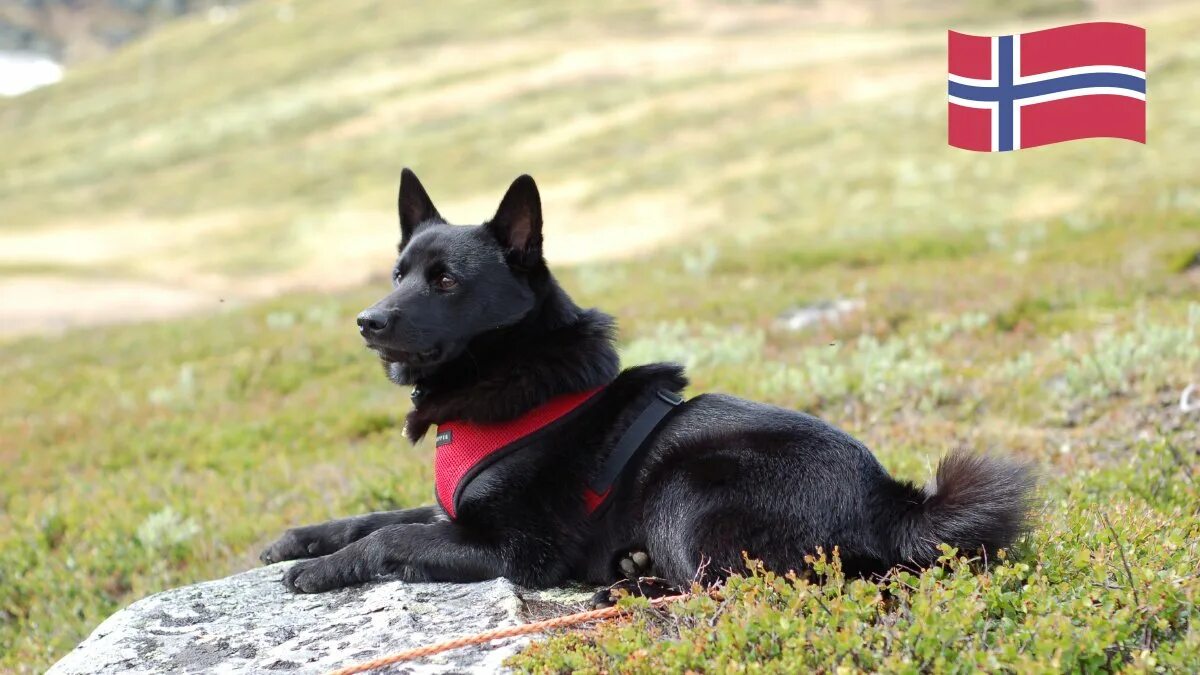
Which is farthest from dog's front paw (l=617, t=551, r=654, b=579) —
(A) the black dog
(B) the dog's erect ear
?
(B) the dog's erect ear

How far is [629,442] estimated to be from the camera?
4.87 m

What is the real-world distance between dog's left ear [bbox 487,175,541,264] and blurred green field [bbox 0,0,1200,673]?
1.84m

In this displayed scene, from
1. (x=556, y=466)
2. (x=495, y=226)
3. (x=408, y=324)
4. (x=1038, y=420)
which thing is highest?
(x=495, y=226)

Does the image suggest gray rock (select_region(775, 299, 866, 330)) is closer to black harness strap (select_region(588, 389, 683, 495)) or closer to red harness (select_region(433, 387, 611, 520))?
black harness strap (select_region(588, 389, 683, 495))

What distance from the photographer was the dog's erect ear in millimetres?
5578

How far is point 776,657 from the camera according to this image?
3773 millimetres

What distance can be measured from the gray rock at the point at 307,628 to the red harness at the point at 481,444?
1.43 feet

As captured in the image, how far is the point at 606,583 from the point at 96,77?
83.3 metres

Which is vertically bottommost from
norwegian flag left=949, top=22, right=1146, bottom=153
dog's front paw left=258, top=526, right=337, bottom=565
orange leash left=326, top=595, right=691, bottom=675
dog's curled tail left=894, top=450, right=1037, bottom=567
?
dog's front paw left=258, top=526, right=337, bottom=565

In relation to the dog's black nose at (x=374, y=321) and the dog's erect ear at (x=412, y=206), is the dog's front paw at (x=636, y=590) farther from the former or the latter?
the dog's erect ear at (x=412, y=206)

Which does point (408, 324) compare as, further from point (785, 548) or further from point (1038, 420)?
point (1038, 420)

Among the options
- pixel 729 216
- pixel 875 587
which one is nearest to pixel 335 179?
pixel 729 216

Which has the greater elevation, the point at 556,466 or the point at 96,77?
the point at 96,77

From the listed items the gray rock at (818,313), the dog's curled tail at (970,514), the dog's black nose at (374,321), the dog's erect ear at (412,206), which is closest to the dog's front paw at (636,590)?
the dog's curled tail at (970,514)
